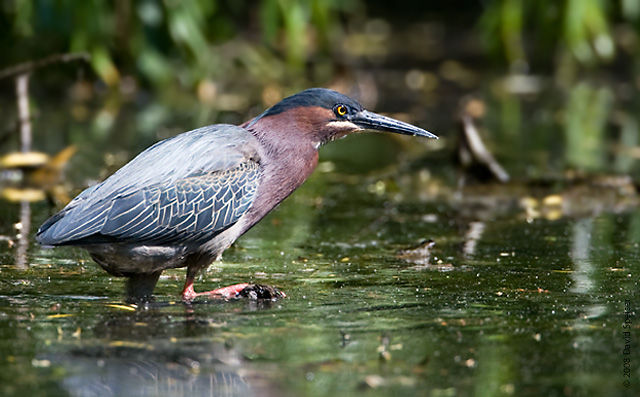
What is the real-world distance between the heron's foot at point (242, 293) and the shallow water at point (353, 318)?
0.09 m

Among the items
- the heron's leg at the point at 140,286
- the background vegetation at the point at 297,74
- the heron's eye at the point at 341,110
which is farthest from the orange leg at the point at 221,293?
the background vegetation at the point at 297,74

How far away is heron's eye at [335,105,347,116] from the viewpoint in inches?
252

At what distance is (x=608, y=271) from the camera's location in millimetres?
6336

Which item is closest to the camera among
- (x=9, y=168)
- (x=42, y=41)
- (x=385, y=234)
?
(x=385, y=234)

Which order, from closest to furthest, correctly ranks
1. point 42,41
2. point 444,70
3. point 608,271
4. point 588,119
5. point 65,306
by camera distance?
point 65,306 < point 608,271 < point 42,41 < point 588,119 < point 444,70

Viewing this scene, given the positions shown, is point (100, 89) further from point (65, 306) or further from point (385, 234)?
point (65, 306)

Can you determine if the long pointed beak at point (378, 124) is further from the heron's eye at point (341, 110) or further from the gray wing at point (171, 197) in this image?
the gray wing at point (171, 197)

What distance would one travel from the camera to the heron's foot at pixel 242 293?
5.61 metres

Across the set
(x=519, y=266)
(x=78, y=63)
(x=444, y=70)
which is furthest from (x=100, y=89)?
(x=519, y=266)

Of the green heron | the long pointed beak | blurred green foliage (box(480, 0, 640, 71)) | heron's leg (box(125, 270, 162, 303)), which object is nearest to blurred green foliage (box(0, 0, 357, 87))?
blurred green foliage (box(480, 0, 640, 71))

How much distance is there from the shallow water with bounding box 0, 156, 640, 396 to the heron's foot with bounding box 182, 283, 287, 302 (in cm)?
9

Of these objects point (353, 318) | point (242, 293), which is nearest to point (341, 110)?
point (242, 293)

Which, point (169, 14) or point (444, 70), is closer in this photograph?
point (169, 14)

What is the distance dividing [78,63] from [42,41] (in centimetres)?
65
